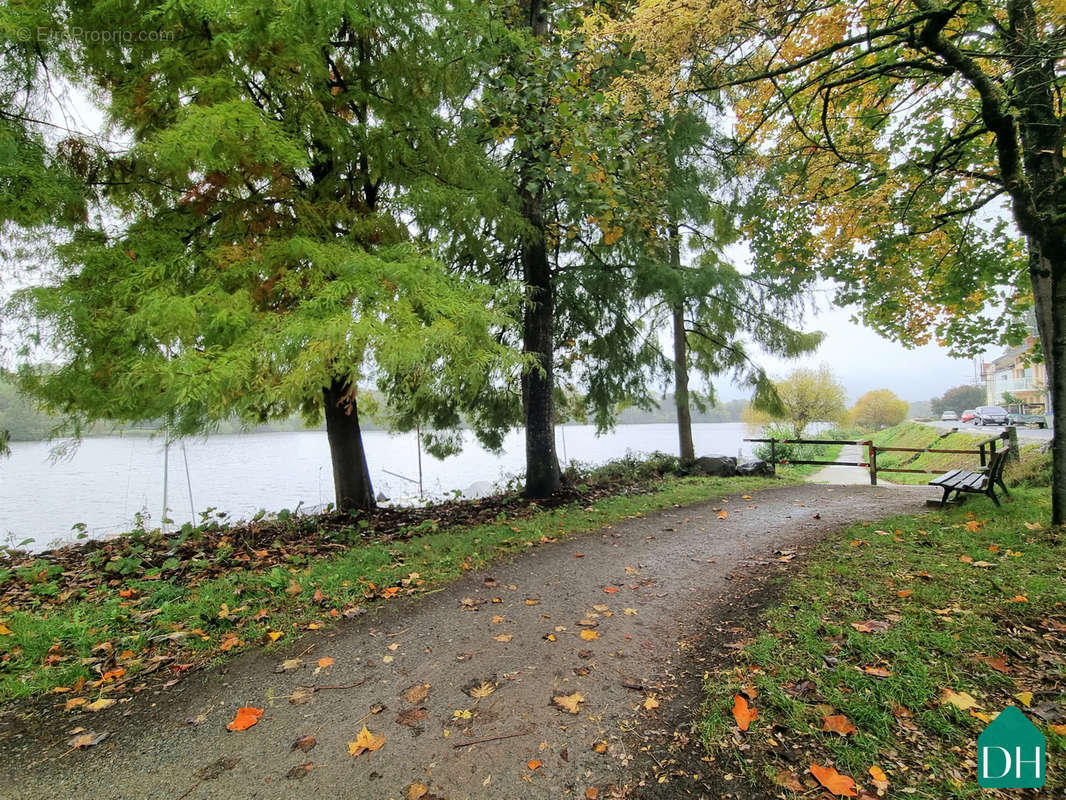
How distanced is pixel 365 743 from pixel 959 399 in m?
70.1

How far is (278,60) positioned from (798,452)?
20036mm

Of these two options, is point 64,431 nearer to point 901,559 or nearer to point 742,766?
point 742,766

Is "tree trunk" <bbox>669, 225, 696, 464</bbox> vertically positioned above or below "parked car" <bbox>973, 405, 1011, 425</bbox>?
above

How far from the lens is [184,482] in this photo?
460 inches

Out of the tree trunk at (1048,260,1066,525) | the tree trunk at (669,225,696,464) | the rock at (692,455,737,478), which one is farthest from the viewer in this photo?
the rock at (692,455,737,478)

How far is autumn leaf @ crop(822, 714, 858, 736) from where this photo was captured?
2070 mm

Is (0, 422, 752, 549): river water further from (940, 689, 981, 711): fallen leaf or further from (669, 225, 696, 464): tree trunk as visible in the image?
(940, 689, 981, 711): fallen leaf

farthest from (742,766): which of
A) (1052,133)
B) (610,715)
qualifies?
(1052,133)

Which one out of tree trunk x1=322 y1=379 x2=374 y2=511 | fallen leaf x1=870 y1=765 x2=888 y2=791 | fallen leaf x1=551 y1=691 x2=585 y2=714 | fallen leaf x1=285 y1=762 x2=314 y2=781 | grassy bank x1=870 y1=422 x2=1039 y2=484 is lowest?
grassy bank x1=870 y1=422 x2=1039 y2=484

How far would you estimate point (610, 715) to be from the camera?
2361 mm

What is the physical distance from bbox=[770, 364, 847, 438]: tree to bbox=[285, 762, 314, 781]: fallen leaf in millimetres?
24513

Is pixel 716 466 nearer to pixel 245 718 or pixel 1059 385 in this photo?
pixel 1059 385

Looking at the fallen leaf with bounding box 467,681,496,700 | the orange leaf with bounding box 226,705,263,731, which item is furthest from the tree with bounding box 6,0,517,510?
the fallen leaf with bounding box 467,681,496,700

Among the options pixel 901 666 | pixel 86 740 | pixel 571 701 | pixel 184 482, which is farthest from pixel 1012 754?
pixel 184 482
